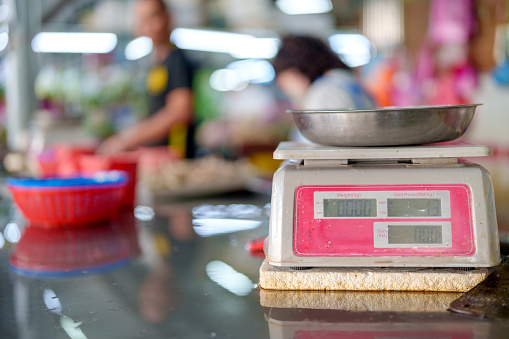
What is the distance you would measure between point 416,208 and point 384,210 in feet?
0.15

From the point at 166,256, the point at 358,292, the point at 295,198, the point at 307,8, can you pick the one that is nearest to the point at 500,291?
the point at 358,292

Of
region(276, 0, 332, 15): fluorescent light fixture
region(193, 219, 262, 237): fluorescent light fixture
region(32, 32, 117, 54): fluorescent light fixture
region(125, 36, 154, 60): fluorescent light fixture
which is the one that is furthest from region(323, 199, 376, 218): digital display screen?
region(276, 0, 332, 15): fluorescent light fixture

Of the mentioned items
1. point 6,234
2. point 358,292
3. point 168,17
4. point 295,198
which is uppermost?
point 168,17

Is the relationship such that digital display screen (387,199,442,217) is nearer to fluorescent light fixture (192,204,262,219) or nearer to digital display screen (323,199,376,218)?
digital display screen (323,199,376,218)

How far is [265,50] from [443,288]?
18.3 ft

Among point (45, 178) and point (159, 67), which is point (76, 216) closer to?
point (45, 178)

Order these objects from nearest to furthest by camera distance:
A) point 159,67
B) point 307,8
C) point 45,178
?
1. point 45,178
2. point 159,67
3. point 307,8

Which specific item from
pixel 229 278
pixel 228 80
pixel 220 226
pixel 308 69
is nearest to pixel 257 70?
pixel 228 80

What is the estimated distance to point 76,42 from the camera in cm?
472

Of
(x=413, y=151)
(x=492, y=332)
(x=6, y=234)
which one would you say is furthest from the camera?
(x=6, y=234)

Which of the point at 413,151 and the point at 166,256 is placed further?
the point at 166,256

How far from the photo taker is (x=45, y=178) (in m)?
1.49

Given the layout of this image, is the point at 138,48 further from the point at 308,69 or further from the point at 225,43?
the point at 308,69

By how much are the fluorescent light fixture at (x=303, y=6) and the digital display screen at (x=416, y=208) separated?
5057 millimetres
